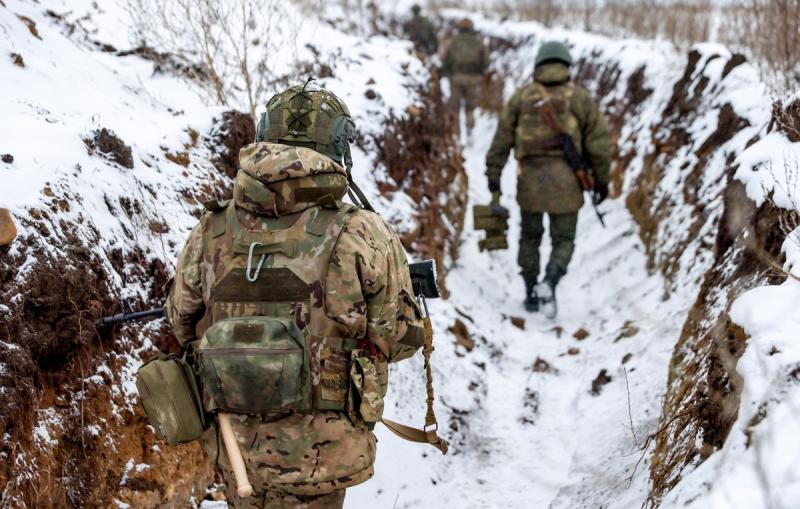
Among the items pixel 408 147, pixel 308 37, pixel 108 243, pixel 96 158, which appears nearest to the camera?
pixel 108 243

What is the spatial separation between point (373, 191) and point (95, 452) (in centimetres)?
303

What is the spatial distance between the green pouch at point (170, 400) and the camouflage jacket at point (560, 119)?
401 cm

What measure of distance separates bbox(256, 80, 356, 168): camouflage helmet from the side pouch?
0.72 m

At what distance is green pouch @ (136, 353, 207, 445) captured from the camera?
200 centimetres

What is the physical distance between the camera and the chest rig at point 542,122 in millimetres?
5277

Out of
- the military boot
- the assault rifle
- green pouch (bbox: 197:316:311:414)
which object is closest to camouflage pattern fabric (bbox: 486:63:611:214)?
the military boot

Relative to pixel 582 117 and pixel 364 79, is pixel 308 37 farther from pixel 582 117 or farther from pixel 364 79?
pixel 582 117

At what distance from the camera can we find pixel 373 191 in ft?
16.6

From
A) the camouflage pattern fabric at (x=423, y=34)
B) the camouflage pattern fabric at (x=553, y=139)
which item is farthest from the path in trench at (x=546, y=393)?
the camouflage pattern fabric at (x=423, y=34)

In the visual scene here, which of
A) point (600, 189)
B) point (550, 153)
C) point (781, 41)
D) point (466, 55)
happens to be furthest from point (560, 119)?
point (466, 55)

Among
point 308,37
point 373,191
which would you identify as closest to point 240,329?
point 373,191

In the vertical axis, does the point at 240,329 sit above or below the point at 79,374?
above

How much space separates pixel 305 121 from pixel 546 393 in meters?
2.81

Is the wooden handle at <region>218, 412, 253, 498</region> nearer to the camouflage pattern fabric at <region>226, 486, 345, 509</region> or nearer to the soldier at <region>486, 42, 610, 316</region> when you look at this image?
the camouflage pattern fabric at <region>226, 486, 345, 509</region>
